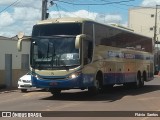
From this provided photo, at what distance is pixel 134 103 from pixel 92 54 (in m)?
3.61

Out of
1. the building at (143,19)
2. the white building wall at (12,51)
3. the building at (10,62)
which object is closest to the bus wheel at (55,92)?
the building at (10,62)

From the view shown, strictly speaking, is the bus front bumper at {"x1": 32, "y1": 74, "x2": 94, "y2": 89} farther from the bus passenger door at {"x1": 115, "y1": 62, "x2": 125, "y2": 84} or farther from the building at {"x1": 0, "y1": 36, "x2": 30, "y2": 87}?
the building at {"x1": 0, "y1": 36, "x2": 30, "y2": 87}

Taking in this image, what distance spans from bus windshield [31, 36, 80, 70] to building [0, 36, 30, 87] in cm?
1184

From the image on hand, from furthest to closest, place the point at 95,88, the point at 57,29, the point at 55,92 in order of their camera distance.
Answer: the point at 55,92, the point at 95,88, the point at 57,29

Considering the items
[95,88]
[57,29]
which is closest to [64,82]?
[95,88]

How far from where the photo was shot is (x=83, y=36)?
66.0 feet

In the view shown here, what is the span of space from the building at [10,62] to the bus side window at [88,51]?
1261 cm

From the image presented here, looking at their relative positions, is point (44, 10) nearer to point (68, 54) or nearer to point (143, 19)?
point (68, 54)

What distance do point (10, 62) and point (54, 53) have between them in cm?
1309

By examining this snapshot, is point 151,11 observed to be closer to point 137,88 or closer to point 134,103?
point 137,88

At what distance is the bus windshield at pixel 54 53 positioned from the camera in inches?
802

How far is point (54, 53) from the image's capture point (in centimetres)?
2062

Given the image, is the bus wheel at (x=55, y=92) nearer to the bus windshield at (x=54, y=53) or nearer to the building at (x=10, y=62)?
the bus windshield at (x=54, y=53)

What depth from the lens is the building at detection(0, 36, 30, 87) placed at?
1299 inches
